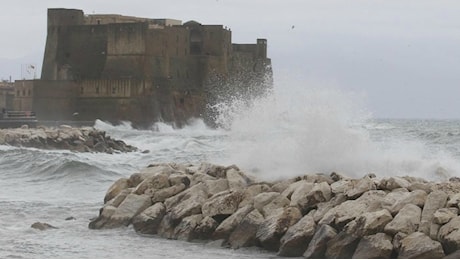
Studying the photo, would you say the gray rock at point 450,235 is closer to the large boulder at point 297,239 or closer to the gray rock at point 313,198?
the large boulder at point 297,239

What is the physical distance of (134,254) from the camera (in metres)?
9.59

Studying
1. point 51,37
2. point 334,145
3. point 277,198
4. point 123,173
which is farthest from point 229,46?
point 277,198

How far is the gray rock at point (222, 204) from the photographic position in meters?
10.4

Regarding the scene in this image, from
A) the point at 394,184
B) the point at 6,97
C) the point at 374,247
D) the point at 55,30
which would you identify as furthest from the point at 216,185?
the point at 6,97

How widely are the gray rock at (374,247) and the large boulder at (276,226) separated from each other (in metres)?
1.00

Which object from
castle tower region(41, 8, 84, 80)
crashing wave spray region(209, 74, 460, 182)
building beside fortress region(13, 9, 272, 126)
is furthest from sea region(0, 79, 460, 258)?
castle tower region(41, 8, 84, 80)

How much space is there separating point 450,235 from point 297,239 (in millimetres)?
1508

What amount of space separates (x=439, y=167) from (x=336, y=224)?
4693mm

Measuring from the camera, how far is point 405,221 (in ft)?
29.6

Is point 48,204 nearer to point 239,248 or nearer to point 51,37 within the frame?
point 239,248

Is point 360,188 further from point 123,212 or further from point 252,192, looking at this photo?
point 123,212

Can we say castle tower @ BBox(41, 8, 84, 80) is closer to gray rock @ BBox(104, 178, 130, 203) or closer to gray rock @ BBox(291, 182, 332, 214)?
gray rock @ BBox(104, 178, 130, 203)

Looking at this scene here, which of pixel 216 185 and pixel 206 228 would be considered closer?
pixel 206 228

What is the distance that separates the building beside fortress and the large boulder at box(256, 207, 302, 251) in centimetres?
3384
